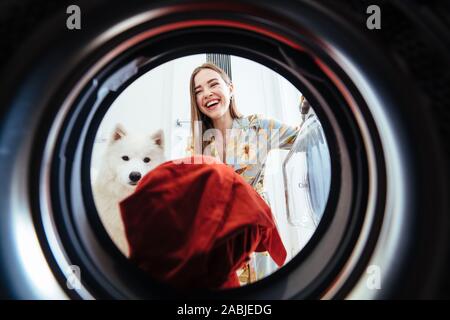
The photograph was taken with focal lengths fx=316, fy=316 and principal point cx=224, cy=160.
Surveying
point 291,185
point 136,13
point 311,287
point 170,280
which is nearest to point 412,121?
point 311,287

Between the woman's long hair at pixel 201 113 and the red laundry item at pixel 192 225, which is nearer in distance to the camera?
the red laundry item at pixel 192 225

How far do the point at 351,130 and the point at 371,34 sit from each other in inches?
8.1

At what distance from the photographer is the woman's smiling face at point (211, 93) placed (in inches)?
50.7

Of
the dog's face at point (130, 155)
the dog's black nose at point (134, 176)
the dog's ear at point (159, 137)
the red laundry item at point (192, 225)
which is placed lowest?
the red laundry item at point (192, 225)

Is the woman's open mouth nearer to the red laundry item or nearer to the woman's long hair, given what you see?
the woman's long hair

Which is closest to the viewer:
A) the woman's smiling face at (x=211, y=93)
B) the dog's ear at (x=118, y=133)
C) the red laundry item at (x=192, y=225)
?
the red laundry item at (x=192, y=225)

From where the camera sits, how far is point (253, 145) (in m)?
1.54

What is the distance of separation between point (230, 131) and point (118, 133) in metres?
0.50

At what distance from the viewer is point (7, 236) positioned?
0.49 m

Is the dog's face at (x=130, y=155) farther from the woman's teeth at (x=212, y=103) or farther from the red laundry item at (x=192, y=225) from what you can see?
the red laundry item at (x=192, y=225)

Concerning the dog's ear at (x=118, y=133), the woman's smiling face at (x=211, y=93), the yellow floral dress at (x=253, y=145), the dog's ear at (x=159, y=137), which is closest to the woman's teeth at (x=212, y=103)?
the woman's smiling face at (x=211, y=93)

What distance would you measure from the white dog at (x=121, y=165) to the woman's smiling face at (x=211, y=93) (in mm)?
288

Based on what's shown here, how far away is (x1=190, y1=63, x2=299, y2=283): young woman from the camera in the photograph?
1.31 m

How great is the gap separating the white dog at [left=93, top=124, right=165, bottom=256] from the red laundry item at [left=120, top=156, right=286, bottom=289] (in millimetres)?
500
